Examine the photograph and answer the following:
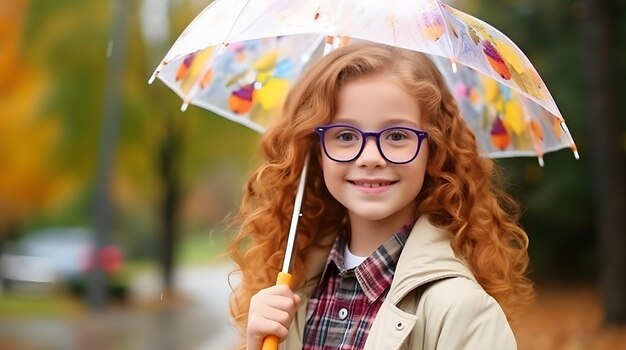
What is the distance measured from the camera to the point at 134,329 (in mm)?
15430

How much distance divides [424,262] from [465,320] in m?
0.23

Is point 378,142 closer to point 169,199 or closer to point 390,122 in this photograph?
point 390,122

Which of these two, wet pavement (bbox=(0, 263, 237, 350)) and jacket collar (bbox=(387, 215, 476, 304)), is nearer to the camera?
jacket collar (bbox=(387, 215, 476, 304))

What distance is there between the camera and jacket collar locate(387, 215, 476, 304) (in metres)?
2.64

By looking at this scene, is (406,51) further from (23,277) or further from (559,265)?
(23,277)

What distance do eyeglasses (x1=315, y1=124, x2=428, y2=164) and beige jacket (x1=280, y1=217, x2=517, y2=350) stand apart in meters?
0.23

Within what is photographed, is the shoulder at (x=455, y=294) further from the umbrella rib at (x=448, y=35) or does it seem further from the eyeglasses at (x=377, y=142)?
the umbrella rib at (x=448, y=35)

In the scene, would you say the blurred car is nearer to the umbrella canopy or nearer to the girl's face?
the umbrella canopy

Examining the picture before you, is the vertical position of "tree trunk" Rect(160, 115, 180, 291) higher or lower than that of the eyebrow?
lower

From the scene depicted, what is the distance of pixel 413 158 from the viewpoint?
280 centimetres

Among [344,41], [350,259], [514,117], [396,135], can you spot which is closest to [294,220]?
[350,259]

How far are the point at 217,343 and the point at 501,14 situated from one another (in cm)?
762

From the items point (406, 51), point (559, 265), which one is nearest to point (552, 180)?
point (559, 265)

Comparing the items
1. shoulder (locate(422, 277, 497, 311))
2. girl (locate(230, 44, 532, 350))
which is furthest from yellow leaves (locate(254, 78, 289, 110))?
shoulder (locate(422, 277, 497, 311))
